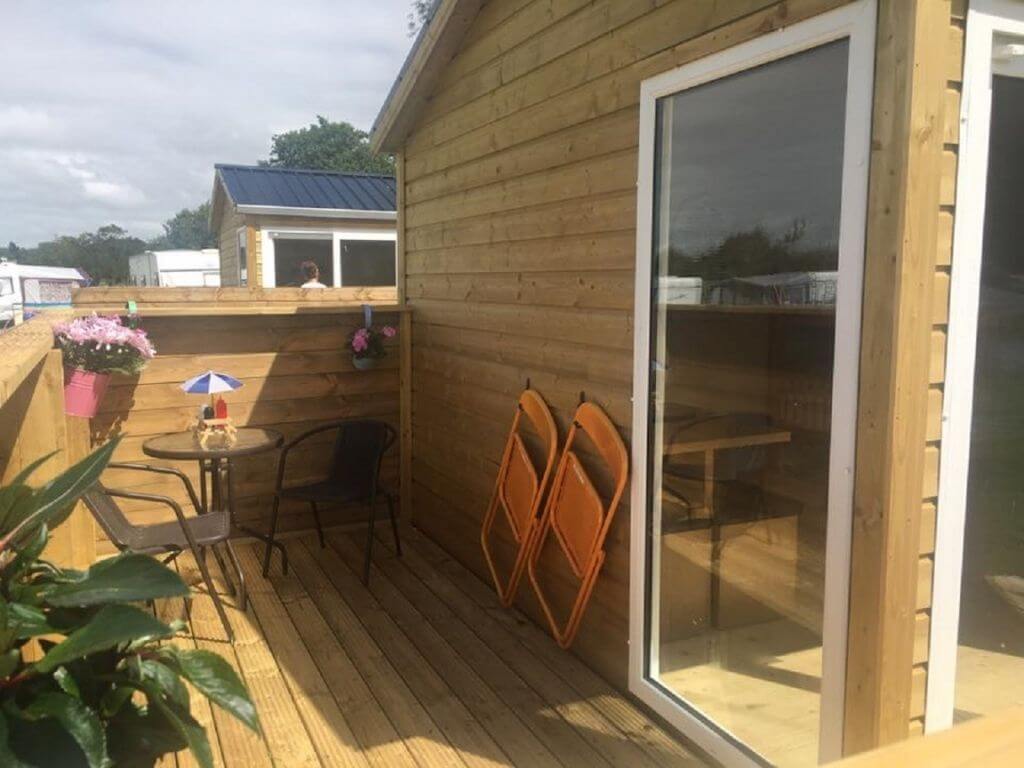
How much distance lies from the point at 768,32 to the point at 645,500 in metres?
1.48

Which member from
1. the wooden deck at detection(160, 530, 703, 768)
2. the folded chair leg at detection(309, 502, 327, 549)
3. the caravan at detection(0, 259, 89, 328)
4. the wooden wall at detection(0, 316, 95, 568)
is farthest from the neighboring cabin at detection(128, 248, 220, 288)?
the wooden wall at detection(0, 316, 95, 568)

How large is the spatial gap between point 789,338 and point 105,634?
1.78m

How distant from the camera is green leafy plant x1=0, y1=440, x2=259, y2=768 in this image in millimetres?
915

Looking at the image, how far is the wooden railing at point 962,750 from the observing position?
0.99 meters

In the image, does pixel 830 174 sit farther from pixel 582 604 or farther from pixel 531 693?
pixel 531 693

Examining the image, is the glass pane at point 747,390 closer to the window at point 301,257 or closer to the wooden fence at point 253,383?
the wooden fence at point 253,383

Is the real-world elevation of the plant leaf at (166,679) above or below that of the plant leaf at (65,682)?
below

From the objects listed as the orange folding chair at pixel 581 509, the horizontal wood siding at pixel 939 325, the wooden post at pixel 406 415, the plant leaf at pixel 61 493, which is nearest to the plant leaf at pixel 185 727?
the plant leaf at pixel 61 493

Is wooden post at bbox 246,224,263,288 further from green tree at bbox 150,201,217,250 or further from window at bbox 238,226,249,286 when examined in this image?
green tree at bbox 150,201,217,250

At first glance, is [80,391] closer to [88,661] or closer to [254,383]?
[254,383]

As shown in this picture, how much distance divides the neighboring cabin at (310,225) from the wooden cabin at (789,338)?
365 inches

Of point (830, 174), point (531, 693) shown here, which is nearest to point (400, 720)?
point (531, 693)

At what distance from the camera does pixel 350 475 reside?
4559mm

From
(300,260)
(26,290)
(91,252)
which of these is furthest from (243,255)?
(91,252)
